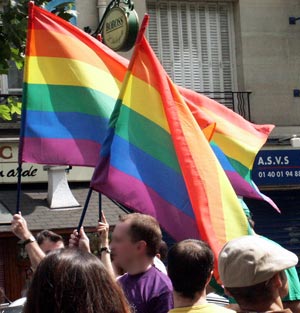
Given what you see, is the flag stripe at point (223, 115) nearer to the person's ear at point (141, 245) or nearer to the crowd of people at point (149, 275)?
the crowd of people at point (149, 275)

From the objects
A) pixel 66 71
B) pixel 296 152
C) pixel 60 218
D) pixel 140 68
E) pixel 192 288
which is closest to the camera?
pixel 192 288

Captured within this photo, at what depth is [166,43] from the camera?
16.3 metres

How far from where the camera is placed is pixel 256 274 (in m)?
3.60

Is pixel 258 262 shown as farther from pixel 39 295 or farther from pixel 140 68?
pixel 140 68

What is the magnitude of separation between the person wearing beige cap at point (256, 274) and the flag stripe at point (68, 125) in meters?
3.05

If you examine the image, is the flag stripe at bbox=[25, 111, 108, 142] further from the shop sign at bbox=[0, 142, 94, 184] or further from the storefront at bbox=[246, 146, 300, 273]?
the storefront at bbox=[246, 146, 300, 273]

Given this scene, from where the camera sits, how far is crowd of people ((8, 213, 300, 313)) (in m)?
2.58

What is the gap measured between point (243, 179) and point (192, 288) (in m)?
3.47

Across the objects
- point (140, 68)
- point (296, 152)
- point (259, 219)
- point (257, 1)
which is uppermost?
point (257, 1)

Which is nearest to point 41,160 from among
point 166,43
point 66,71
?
point 66,71

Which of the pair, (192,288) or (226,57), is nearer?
(192,288)

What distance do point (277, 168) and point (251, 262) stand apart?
12622 mm

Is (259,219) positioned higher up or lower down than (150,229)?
lower down

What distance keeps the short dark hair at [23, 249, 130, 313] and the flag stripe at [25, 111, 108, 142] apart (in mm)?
3982
